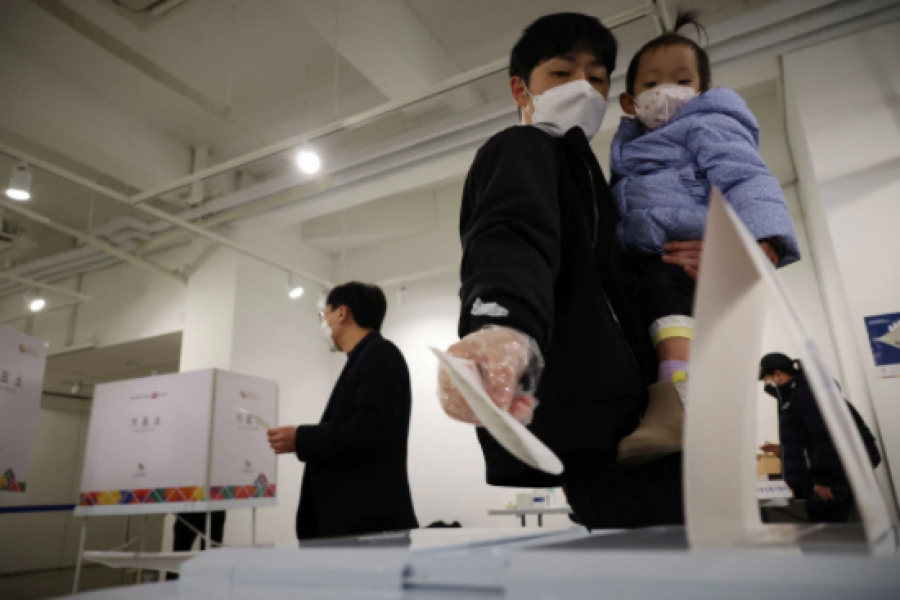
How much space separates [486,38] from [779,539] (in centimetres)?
469

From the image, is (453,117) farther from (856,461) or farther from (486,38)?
(856,461)

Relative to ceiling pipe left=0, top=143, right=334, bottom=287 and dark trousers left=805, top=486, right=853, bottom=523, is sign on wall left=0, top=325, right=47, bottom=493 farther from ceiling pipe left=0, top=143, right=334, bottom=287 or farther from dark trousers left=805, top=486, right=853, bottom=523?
dark trousers left=805, top=486, right=853, bottom=523

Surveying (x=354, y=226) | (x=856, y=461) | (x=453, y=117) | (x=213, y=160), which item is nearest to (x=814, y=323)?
(x=453, y=117)

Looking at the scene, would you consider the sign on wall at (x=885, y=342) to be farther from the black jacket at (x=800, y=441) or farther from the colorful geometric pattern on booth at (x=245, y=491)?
the colorful geometric pattern on booth at (x=245, y=491)

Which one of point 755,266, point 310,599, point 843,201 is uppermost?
point 843,201

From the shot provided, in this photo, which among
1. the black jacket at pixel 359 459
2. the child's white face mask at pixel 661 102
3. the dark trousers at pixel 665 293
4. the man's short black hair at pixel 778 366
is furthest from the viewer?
the man's short black hair at pixel 778 366

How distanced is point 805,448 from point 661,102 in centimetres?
301

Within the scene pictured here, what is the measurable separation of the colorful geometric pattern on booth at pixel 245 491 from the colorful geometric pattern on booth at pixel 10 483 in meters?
0.98

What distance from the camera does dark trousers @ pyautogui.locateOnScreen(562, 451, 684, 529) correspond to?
662mm

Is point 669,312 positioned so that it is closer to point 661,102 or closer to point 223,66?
point 661,102

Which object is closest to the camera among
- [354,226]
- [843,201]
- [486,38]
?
[843,201]

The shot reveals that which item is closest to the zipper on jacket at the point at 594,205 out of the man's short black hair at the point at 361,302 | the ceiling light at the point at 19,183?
the man's short black hair at the point at 361,302

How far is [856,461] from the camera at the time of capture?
0.28 meters

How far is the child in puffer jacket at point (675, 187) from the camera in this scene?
75cm
